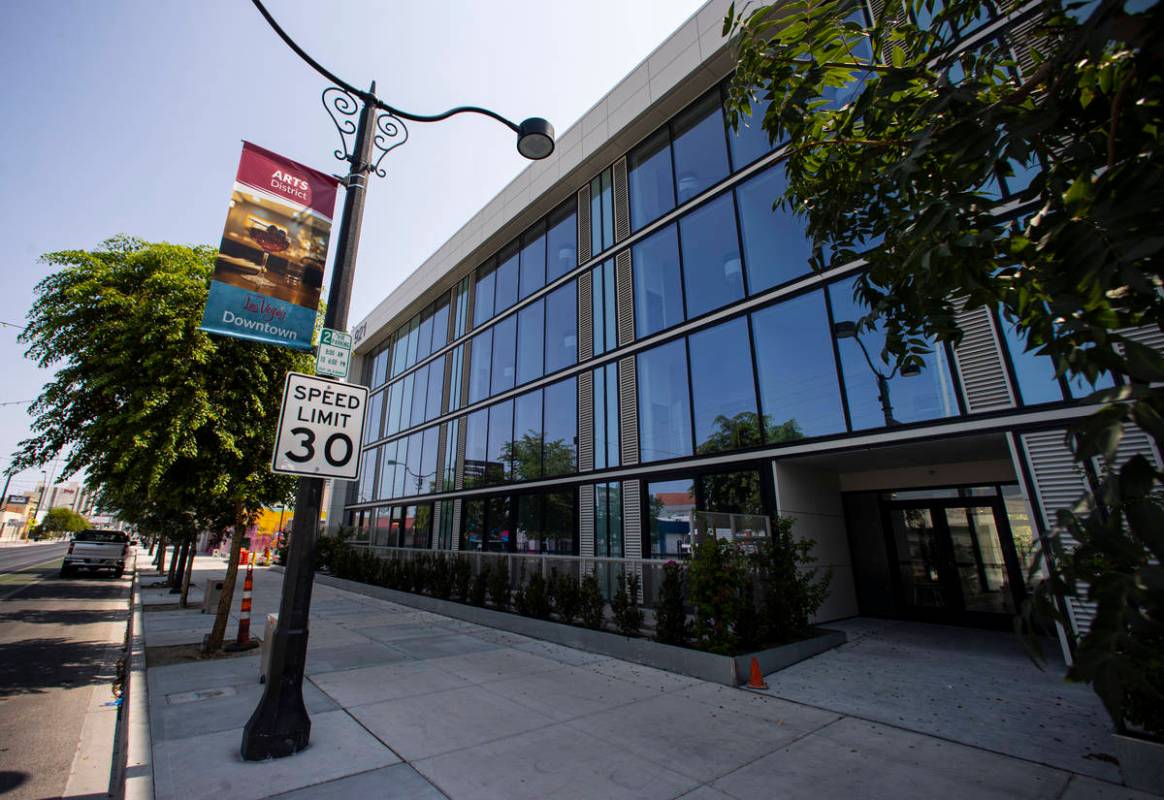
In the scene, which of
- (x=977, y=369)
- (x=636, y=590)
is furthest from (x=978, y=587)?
(x=636, y=590)

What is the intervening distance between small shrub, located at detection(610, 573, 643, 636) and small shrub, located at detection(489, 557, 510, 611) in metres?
3.44

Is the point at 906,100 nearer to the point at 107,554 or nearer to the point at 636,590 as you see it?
the point at 636,590

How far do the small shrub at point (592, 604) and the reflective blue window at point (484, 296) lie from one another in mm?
13849

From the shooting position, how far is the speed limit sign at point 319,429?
4609 millimetres

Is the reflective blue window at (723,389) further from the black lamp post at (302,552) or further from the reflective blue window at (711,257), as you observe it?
the black lamp post at (302,552)

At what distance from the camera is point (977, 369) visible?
830cm

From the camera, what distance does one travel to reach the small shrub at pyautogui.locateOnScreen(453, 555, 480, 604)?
12.9 metres

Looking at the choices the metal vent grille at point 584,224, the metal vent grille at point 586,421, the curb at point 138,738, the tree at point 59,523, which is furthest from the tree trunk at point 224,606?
the tree at point 59,523

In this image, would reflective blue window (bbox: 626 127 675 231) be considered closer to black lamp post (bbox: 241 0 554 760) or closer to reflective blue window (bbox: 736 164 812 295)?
reflective blue window (bbox: 736 164 812 295)

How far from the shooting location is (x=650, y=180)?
15.2m

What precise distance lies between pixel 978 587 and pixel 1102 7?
10.9m

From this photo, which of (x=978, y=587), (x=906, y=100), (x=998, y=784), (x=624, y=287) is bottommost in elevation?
(x=998, y=784)

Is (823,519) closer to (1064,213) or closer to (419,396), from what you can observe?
(1064,213)

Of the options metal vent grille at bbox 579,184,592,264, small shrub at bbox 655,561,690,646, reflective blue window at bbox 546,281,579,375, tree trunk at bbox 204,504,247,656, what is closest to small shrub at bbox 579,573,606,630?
small shrub at bbox 655,561,690,646
